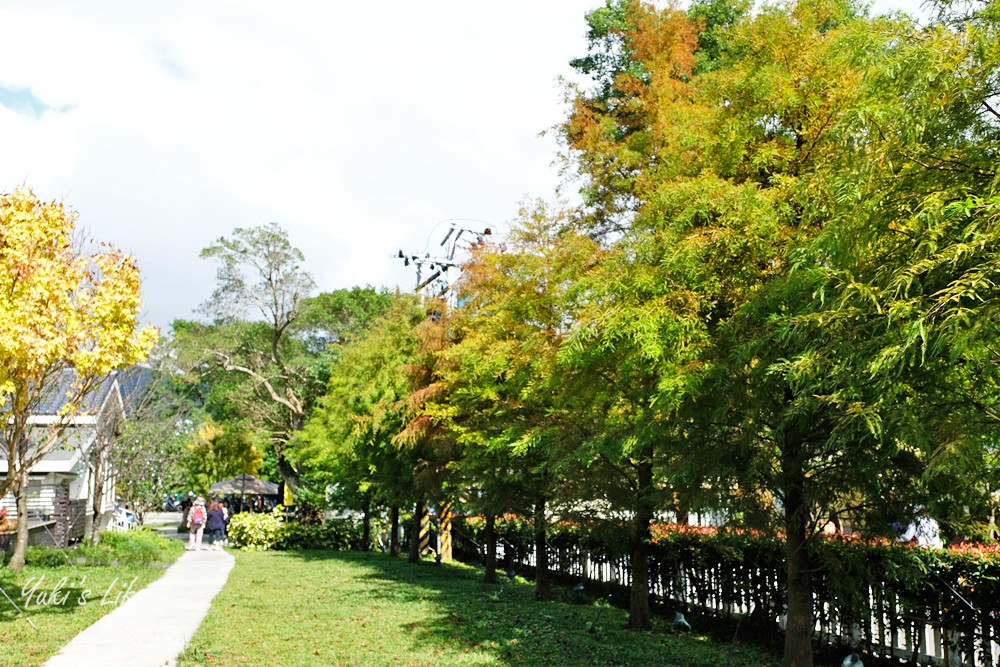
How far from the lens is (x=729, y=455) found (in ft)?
27.6

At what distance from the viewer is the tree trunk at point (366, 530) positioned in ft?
99.6

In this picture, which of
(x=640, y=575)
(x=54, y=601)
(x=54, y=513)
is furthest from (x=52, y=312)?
(x=54, y=513)

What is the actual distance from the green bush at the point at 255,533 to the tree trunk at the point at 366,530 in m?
2.90

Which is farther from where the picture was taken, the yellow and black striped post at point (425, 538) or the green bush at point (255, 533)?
the green bush at point (255, 533)

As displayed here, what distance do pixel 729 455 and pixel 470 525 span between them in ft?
62.2

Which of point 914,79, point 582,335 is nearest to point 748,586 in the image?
point 582,335

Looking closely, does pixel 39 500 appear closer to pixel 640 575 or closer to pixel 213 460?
pixel 640 575

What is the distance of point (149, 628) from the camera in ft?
38.5

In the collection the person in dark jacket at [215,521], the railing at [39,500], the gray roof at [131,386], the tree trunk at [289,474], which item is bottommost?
the person in dark jacket at [215,521]

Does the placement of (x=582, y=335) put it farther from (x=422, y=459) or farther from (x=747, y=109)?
(x=422, y=459)

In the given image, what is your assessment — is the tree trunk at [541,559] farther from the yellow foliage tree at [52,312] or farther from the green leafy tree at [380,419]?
the yellow foliage tree at [52,312]

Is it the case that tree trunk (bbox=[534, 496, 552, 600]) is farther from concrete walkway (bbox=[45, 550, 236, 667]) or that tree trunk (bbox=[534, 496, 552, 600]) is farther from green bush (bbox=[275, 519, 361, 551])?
green bush (bbox=[275, 519, 361, 551])

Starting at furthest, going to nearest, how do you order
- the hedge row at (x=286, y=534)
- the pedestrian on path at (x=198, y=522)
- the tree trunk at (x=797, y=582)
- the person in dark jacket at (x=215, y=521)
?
1. the hedge row at (x=286, y=534)
2. the person in dark jacket at (x=215, y=521)
3. the pedestrian on path at (x=198, y=522)
4. the tree trunk at (x=797, y=582)

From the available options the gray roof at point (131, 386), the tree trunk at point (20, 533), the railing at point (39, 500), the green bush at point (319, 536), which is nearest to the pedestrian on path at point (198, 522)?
the green bush at point (319, 536)
